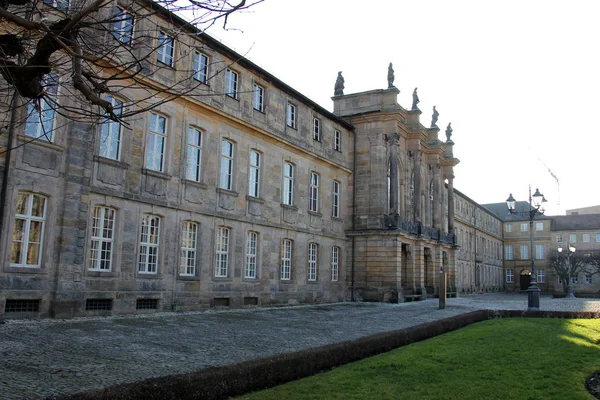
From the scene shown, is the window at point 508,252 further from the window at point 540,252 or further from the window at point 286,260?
the window at point 286,260

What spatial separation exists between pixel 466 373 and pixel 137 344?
23.5 ft

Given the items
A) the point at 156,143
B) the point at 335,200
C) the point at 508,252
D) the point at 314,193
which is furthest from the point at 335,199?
the point at 508,252

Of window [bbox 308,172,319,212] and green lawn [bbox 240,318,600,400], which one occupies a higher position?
window [bbox 308,172,319,212]

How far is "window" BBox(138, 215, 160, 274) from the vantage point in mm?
19484

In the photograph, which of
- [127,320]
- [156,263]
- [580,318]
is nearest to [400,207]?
[580,318]

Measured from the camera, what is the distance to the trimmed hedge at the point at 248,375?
267 inches

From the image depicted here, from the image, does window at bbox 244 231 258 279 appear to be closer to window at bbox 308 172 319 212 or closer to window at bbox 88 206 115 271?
window at bbox 308 172 319 212

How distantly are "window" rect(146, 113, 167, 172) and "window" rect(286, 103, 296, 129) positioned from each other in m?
9.47

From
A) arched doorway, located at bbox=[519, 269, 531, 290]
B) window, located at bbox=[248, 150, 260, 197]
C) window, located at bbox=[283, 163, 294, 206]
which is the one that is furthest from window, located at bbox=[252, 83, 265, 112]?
arched doorway, located at bbox=[519, 269, 531, 290]

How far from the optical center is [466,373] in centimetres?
977

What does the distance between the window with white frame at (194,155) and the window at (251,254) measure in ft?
14.5

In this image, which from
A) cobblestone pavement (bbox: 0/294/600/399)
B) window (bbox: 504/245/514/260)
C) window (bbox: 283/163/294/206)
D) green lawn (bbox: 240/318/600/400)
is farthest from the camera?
window (bbox: 504/245/514/260)

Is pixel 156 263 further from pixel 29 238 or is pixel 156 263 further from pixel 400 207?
pixel 400 207

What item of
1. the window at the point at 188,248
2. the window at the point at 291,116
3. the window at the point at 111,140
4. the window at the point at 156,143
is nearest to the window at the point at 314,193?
the window at the point at 291,116
